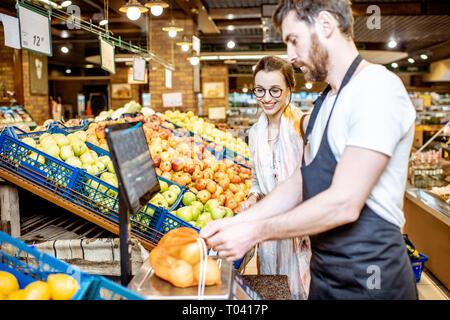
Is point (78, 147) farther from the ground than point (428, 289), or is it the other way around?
point (78, 147)

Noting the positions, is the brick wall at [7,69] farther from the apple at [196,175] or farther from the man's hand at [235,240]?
the man's hand at [235,240]

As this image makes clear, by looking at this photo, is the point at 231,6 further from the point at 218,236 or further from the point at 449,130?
the point at 218,236

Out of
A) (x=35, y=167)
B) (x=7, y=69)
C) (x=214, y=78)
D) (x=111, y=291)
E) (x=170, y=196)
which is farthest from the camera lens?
(x=214, y=78)

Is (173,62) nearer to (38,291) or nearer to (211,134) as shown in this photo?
(211,134)

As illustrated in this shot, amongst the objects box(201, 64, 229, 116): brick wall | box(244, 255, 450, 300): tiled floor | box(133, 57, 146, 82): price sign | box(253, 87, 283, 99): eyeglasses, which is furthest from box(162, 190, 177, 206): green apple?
box(201, 64, 229, 116): brick wall

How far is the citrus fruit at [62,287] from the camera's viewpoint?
1010 millimetres

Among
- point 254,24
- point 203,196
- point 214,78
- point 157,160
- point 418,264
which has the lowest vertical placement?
point 418,264

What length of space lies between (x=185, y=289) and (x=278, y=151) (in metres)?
1.37

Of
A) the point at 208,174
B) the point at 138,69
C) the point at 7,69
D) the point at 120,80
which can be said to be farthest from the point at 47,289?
the point at 120,80

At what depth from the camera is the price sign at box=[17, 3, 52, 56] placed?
289cm

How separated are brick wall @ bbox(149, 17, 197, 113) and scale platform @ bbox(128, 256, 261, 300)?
7674 mm

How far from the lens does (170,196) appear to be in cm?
266

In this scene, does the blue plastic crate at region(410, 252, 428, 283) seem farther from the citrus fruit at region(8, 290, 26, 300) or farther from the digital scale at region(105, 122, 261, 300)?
the citrus fruit at region(8, 290, 26, 300)

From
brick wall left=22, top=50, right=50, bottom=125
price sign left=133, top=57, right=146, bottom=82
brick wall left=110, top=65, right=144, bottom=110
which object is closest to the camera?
price sign left=133, top=57, right=146, bottom=82
